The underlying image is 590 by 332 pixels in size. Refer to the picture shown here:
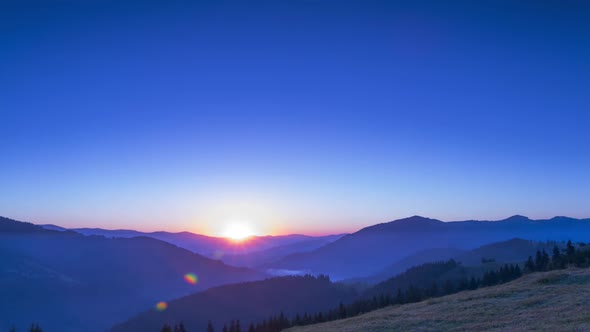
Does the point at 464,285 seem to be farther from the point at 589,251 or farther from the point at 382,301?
the point at 589,251

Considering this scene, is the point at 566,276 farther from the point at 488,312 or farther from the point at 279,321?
the point at 279,321

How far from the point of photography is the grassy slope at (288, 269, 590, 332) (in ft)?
99.8

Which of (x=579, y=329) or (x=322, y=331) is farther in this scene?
(x=322, y=331)

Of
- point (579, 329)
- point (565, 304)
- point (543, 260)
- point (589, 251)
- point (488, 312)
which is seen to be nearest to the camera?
point (579, 329)

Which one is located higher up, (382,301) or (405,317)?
(405,317)

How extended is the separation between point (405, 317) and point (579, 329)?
23.4 m

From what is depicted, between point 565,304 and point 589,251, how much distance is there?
5925 centimetres

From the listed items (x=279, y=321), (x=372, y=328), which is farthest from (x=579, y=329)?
(x=279, y=321)

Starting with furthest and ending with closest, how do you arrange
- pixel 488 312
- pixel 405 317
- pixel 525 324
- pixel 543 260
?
pixel 543 260 < pixel 405 317 < pixel 488 312 < pixel 525 324

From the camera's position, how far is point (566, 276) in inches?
2115

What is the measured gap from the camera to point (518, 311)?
123 feet

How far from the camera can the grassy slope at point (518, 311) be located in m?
30.4

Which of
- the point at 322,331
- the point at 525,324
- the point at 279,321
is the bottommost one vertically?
the point at 279,321

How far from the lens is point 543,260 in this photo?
314ft
